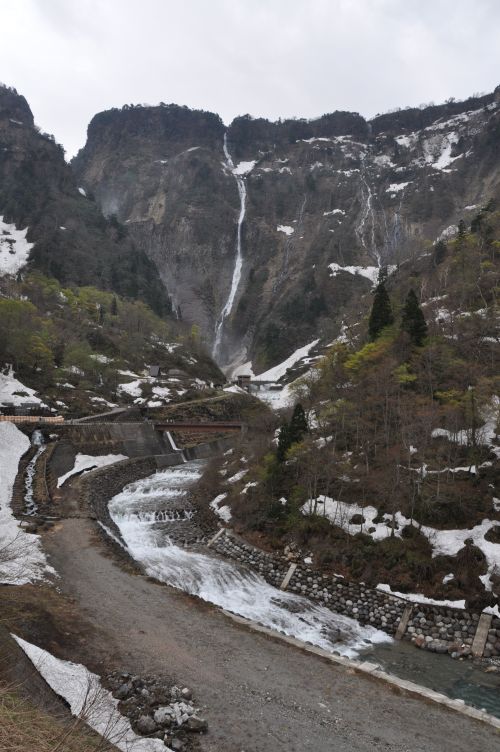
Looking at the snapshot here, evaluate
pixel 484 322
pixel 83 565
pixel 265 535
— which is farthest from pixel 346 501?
pixel 484 322

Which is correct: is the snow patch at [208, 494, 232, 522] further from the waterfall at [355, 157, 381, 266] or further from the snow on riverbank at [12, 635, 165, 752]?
the waterfall at [355, 157, 381, 266]

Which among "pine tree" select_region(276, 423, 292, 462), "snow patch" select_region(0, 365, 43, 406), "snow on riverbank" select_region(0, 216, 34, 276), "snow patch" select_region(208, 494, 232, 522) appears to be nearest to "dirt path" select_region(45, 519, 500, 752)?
"snow patch" select_region(208, 494, 232, 522)

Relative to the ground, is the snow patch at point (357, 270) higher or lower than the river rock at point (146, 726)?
higher

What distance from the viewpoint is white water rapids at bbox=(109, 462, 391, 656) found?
1720 centimetres

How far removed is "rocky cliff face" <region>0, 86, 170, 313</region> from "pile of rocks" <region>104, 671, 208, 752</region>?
11659cm

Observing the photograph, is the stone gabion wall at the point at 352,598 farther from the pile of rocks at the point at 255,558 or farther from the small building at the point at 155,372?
the small building at the point at 155,372

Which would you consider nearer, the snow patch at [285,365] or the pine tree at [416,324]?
the pine tree at [416,324]

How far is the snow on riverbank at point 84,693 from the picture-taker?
30.3 feet

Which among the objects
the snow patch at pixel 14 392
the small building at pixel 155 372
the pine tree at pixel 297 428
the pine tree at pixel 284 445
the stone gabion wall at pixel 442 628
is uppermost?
the small building at pixel 155 372

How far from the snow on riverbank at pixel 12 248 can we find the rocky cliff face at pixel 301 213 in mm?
48598

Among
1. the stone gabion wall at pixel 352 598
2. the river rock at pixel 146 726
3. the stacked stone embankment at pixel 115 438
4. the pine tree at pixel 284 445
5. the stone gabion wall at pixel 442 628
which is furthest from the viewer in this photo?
the stacked stone embankment at pixel 115 438

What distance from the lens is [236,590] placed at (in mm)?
20594

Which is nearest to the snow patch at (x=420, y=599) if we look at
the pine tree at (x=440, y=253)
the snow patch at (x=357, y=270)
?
the pine tree at (x=440, y=253)

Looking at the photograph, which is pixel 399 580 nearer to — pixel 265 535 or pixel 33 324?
pixel 265 535
